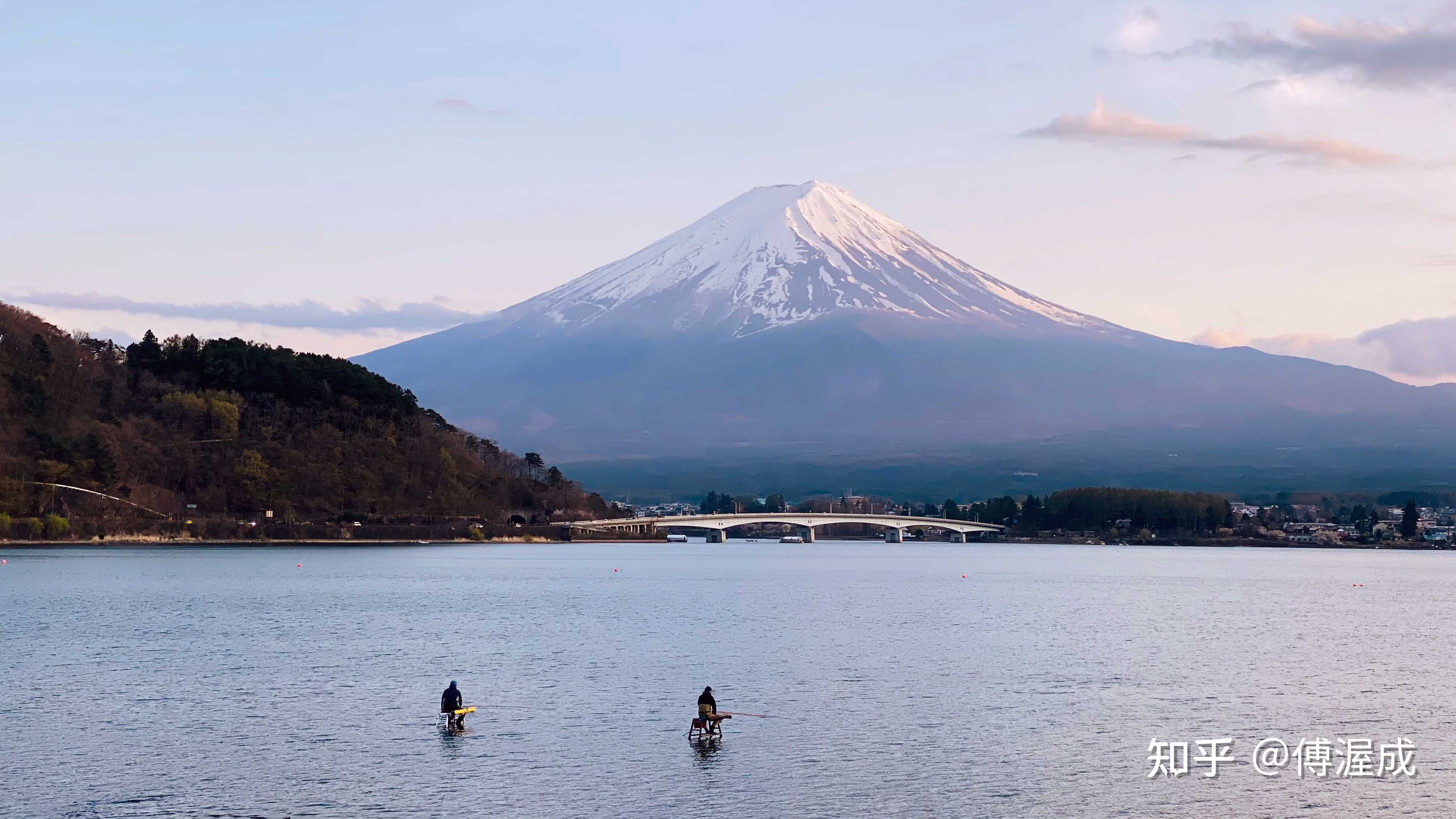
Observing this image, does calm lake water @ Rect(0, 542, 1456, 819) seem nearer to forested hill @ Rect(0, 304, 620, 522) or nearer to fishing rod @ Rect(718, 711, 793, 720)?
fishing rod @ Rect(718, 711, 793, 720)

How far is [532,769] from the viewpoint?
28969 millimetres

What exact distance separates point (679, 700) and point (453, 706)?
22.4 feet

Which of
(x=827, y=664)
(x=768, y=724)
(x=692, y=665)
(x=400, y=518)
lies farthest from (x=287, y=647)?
(x=400, y=518)

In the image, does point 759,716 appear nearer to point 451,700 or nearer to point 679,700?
point 679,700

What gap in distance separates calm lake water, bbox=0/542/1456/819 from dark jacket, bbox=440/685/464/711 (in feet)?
3.57

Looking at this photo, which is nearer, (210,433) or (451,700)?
(451,700)

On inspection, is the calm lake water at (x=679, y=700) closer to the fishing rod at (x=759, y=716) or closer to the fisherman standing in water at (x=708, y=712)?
the fishing rod at (x=759, y=716)

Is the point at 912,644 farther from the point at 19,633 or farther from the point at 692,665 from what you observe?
the point at 19,633

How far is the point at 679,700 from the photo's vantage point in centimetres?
3775

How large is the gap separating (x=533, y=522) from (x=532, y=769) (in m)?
145

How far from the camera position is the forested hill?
121 metres

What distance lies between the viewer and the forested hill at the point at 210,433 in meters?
121

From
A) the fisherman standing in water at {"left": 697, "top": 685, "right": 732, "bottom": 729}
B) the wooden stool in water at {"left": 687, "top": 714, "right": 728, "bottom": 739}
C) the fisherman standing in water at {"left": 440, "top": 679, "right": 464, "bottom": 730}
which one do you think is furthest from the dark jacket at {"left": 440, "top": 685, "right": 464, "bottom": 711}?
the fisherman standing in water at {"left": 697, "top": 685, "right": 732, "bottom": 729}

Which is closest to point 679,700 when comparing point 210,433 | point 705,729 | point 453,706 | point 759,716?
point 759,716
